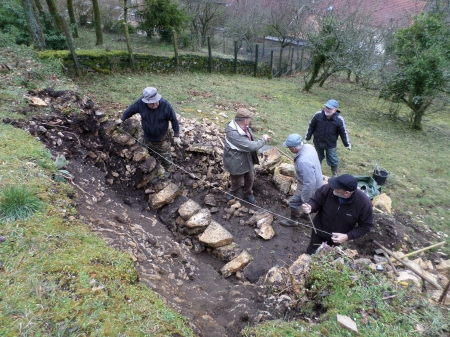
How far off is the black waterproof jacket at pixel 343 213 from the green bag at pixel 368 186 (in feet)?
9.08

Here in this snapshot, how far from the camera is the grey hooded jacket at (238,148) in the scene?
441 centimetres

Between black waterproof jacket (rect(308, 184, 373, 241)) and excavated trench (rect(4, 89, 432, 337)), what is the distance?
3.24 feet

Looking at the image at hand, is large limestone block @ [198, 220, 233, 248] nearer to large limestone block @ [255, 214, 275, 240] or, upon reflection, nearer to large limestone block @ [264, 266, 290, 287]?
large limestone block @ [255, 214, 275, 240]

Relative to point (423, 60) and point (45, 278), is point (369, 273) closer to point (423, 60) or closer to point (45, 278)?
point (45, 278)

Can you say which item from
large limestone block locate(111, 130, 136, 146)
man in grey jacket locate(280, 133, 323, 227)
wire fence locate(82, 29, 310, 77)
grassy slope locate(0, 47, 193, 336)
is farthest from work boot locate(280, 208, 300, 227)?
wire fence locate(82, 29, 310, 77)

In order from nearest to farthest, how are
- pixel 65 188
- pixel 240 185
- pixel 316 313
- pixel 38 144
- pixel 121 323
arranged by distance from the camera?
pixel 121 323 < pixel 316 313 < pixel 65 188 < pixel 38 144 < pixel 240 185

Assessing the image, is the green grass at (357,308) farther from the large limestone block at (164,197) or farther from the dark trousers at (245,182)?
the large limestone block at (164,197)

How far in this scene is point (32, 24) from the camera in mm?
8734

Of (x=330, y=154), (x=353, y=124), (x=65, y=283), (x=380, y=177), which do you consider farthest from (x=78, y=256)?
(x=353, y=124)

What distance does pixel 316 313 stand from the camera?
2.57 metres

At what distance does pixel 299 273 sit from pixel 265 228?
151cm

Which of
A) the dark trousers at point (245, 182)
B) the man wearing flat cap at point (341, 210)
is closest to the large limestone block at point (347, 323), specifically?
the man wearing flat cap at point (341, 210)

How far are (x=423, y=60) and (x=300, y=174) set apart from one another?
33.1ft

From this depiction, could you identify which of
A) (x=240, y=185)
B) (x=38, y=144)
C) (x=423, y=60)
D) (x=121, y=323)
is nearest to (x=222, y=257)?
(x=240, y=185)
